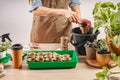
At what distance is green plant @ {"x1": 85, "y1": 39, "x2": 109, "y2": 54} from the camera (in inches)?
72.9

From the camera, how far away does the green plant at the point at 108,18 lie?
58.0 inches

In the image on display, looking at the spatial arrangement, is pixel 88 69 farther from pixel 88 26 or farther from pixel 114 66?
pixel 88 26

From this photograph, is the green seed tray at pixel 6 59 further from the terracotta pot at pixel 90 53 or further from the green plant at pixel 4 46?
the terracotta pot at pixel 90 53

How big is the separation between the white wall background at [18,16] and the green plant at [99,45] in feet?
5.80

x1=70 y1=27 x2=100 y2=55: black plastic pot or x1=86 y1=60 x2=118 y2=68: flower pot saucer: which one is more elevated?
x1=70 y1=27 x2=100 y2=55: black plastic pot

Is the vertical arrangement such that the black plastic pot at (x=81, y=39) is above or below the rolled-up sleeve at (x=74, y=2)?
below

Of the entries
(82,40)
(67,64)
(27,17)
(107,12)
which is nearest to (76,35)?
(82,40)

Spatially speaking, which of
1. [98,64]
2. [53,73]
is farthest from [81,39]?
[53,73]

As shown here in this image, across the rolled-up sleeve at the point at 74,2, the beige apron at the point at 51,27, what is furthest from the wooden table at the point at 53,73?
the rolled-up sleeve at the point at 74,2

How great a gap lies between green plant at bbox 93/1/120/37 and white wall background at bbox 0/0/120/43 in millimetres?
1941

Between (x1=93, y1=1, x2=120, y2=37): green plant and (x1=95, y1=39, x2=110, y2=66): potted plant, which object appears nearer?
(x1=93, y1=1, x2=120, y2=37): green plant

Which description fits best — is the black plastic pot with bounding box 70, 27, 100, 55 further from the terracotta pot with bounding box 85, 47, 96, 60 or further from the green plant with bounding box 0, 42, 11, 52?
the green plant with bounding box 0, 42, 11, 52

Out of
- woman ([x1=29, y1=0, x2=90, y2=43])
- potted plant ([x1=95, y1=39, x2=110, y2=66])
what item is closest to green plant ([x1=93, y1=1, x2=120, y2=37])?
potted plant ([x1=95, y1=39, x2=110, y2=66])

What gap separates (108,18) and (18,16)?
88.2 inches
